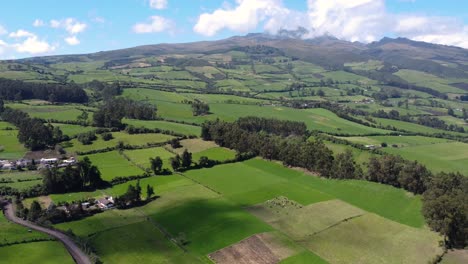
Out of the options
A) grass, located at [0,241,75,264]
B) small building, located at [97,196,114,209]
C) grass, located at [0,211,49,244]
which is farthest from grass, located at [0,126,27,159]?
grass, located at [0,241,75,264]

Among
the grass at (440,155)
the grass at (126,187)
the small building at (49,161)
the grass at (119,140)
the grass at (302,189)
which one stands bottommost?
the grass at (440,155)

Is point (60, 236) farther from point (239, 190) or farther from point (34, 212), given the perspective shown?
point (239, 190)

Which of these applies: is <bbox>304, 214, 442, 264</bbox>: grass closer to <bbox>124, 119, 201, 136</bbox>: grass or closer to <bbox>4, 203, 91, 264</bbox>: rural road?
<bbox>4, 203, 91, 264</bbox>: rural road

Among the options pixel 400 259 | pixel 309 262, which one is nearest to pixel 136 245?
pixel 309 262

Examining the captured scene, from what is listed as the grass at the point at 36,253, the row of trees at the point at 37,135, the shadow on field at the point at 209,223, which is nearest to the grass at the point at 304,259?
the shadow on field at the point at 209,223

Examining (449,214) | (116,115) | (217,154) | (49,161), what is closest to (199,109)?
(116,115)

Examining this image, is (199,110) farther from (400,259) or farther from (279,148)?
(400,259)

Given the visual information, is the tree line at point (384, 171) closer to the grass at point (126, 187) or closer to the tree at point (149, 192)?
the grass at point (126, 187)
